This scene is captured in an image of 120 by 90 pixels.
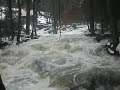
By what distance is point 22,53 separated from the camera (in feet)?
56.4

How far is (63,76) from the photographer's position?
10.2m

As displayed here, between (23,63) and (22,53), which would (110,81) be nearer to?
(23,63)

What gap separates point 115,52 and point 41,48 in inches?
258

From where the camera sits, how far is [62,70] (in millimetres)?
11258

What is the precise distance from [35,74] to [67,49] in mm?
5652

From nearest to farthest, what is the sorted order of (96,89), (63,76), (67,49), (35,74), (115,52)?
(96,89), (63,76), (35,74), (115,52), (67,49)

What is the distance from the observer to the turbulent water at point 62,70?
9305 mm

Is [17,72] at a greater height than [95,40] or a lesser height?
lesser

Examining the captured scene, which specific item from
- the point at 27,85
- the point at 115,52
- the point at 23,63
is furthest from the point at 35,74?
the point at 115,52

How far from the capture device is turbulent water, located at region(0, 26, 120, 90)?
30.5ft

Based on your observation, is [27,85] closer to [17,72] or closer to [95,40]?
[17,72]

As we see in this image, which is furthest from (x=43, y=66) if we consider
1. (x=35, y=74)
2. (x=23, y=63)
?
(x=23, y=63)

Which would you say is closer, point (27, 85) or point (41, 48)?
point (27, 85)

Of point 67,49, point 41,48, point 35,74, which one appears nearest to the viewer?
point 35,74
